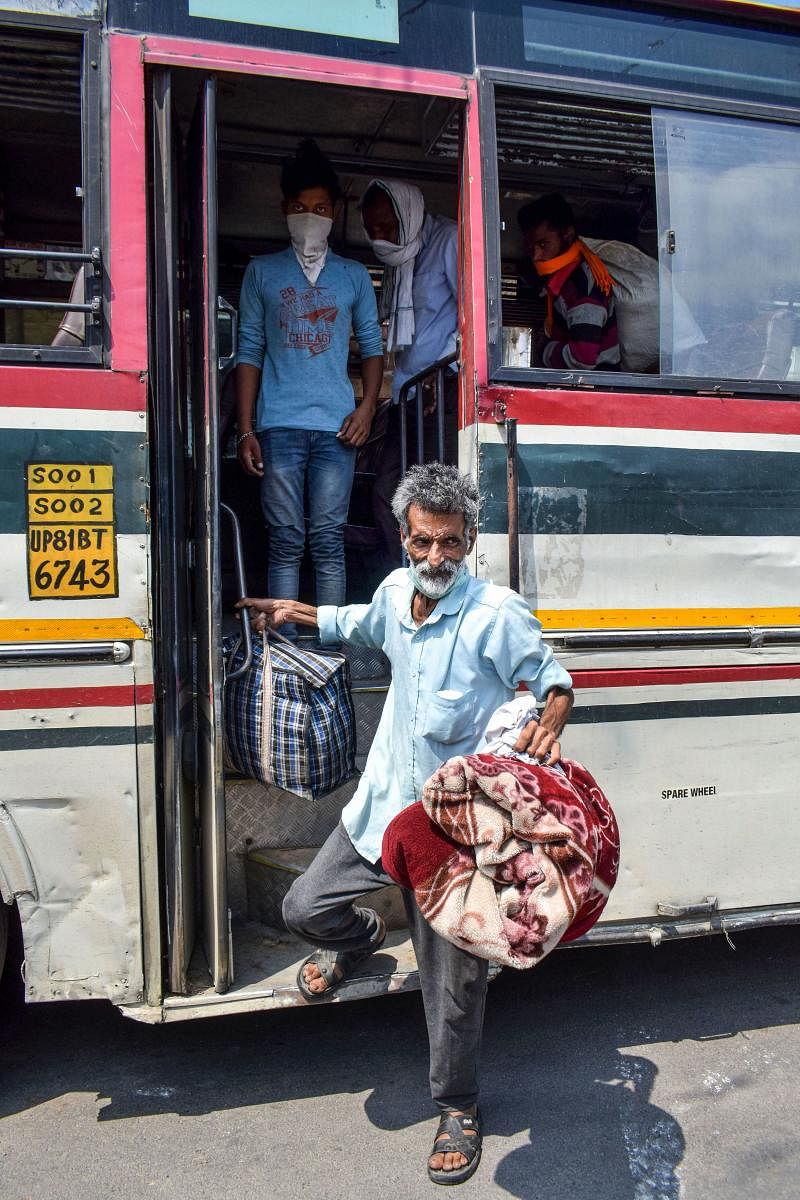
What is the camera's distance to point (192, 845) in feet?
10.1

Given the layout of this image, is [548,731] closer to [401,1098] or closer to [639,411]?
[639,411]

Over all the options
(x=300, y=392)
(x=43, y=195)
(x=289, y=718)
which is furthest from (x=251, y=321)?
(x=289, y=718)

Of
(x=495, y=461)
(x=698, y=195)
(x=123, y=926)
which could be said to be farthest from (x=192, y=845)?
(x=698, y=195)

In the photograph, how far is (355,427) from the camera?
369 centimetres

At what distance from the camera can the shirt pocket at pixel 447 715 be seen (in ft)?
8.61

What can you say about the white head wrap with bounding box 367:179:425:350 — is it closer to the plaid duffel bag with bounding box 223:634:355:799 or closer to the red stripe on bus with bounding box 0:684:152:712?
the plaid duffel bag with bounding box 223:634:355:799

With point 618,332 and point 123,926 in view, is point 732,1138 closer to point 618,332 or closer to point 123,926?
point 123,926

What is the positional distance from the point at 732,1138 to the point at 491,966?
2.65 ft

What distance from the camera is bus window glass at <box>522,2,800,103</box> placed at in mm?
3049

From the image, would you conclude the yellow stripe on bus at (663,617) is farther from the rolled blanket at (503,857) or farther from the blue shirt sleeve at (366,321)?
the blue shirt sleeve at (366,321)

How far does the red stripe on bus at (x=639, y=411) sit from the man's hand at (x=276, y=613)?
789 millimetres

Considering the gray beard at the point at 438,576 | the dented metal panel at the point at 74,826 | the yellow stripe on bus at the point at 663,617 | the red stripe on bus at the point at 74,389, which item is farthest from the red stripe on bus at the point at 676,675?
the red stripe on bus at the point at 74,389

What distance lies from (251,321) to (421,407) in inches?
34.7

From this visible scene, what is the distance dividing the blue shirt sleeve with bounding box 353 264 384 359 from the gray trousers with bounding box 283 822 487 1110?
192cm
